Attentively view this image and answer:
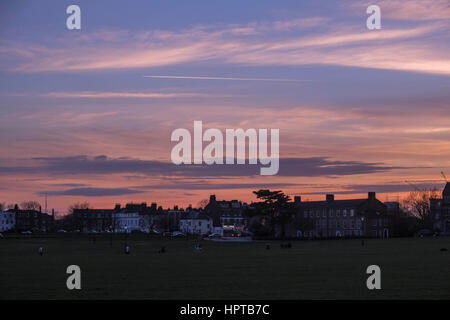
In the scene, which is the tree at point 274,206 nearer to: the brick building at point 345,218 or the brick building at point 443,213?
the brick building at point 345,218

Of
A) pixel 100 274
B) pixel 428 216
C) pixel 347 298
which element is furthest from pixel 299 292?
pixel 428 216

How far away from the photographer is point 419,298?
30297mm

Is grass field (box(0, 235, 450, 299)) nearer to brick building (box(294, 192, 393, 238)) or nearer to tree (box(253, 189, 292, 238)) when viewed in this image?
tree (box(253, 189, 292, 238))

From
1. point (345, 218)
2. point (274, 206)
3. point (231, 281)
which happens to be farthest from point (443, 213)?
point (231, 281)

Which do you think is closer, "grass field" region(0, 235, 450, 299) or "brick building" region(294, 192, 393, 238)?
"grass field" region(0, 235, 450, 299)

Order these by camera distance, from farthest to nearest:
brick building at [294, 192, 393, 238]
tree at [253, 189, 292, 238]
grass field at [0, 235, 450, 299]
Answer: brick building at [294, 192, 393, 238], tree at [253, 189, 292, 238], grass field at [0, 235, 450, 299]

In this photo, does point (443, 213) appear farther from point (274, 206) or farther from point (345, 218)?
point (274, 206)

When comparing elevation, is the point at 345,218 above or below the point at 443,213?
below

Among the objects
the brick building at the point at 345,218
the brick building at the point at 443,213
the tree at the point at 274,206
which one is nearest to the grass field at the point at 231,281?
the tree at the point at 274,206

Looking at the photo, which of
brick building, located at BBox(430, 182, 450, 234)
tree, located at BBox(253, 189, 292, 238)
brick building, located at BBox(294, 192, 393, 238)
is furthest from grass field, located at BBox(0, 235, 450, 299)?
brick building, located at BBox(430, 182, 450, 234)

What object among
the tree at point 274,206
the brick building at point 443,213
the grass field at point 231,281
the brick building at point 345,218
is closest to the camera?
the grass field at point 231,281

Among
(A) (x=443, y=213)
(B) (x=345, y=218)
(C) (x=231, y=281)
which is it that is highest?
(A) (x=443, y=213)

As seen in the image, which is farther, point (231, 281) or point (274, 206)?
point (274, 206)
